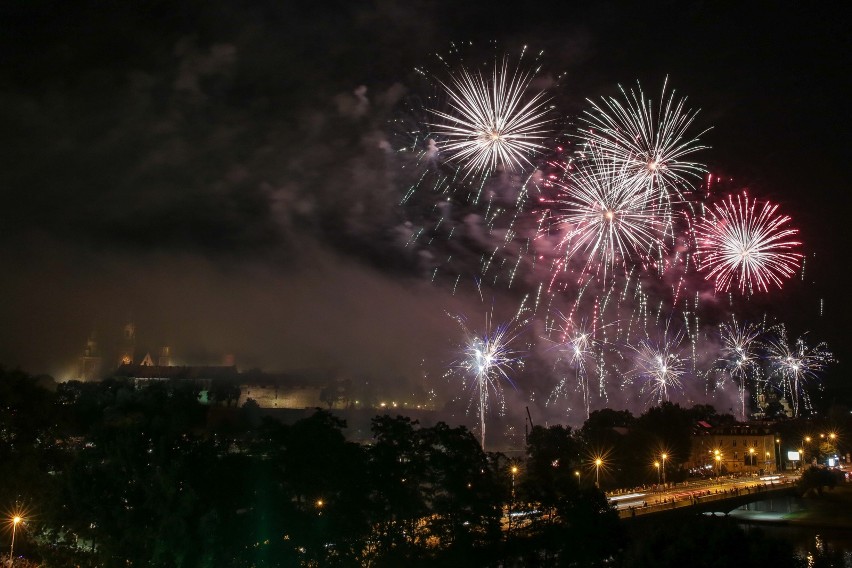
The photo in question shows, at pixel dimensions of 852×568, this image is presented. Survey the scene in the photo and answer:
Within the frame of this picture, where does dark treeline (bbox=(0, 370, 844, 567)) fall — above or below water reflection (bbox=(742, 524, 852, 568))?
above

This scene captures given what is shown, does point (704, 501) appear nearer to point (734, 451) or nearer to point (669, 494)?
point (669, 494)

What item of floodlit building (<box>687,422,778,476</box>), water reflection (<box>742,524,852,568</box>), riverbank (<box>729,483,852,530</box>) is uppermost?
floodlit building (<box>687,422,778,476</box>)

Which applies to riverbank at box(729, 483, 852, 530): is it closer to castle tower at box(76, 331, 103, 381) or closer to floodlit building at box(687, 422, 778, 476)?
floodlit building at box(687, 422, 778, 476)

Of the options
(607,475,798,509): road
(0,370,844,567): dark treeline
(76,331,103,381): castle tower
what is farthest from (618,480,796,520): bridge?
(76,331,103,381): castle tower

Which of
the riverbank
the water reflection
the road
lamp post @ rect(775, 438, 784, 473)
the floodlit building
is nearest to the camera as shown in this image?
the water reflection

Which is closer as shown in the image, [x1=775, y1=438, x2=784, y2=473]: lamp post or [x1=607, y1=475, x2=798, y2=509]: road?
[x1=607, y1=475, x2=798, y2=509]: road
